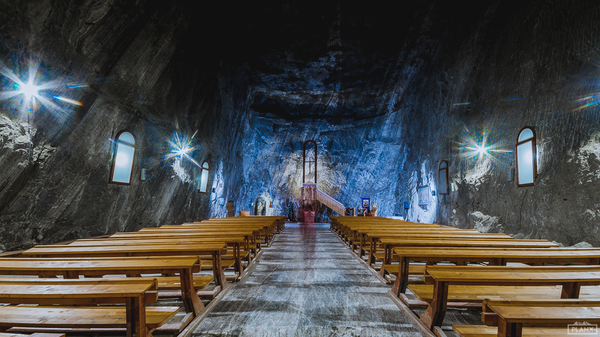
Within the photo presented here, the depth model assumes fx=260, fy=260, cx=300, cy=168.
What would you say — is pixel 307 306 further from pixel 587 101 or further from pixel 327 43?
pixel 327 43

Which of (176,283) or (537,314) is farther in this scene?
(176,283)

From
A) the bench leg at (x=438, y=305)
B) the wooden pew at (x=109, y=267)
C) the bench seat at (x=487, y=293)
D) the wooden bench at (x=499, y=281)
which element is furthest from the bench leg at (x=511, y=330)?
the wooden pew at (x=109, y=267)

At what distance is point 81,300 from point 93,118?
6.13 meters

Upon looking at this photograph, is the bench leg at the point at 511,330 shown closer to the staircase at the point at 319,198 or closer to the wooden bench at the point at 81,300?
the wooden bench at the point at 81,300

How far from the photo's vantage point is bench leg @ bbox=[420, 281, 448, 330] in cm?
207

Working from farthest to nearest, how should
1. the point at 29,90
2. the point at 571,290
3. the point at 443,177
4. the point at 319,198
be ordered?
the point at 319,198 → the point at 443,177 → the point at 29,90 → the point at 571,290

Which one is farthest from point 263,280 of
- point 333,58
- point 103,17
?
point 333,58

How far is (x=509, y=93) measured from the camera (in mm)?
8125

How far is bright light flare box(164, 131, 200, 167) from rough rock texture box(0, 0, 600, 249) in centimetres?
29

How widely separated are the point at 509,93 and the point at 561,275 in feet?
27.5

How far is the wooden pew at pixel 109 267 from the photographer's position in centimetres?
199

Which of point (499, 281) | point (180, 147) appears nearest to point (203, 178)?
point (180, 147)

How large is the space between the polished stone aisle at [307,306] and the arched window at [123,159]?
4.94m

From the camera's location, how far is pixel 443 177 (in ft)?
38.6
